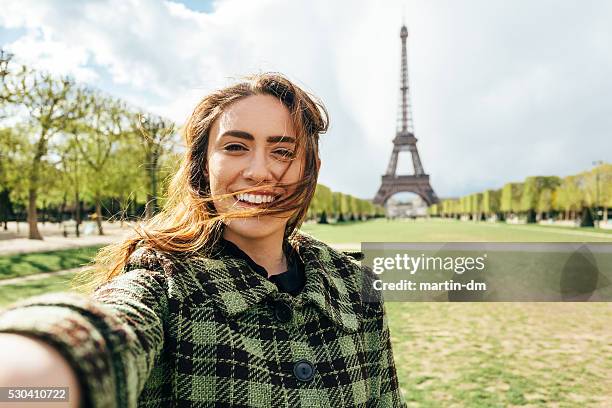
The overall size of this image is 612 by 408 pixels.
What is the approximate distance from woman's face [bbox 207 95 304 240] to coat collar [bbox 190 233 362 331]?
0.17 meters

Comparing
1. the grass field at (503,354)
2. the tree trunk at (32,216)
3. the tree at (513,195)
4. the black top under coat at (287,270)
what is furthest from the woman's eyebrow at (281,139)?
the tree at (513,195)

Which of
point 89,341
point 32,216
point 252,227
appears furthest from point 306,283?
point 32,216

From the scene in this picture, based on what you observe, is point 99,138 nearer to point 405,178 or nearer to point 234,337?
point 234,337

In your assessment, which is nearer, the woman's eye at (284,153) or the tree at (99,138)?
the woman's eye at (284,153)

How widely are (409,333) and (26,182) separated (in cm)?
2541

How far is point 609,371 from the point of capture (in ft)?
21.8

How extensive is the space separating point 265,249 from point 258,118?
48 cm

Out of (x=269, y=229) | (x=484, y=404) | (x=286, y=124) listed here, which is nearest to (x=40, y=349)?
(x=269, y=229)

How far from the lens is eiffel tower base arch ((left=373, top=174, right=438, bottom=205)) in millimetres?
83312

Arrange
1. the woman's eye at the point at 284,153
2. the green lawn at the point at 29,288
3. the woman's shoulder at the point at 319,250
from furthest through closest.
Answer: the green lawn at the point at 29,288
the woman's shoulder at the point at 319,250
the woman's eye at the point at 284,153

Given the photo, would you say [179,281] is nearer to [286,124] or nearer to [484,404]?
[286,124]

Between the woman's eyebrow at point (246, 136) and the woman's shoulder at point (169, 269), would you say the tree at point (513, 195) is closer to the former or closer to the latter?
the woman's eyebrow at point (246, 136)

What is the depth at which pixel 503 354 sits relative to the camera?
7402 mm

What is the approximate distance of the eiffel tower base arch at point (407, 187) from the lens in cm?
8331
